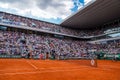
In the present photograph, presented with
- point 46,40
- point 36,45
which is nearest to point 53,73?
point 36,45

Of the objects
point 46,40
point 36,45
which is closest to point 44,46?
point 36,45

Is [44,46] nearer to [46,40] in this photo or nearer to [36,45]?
[36,45]

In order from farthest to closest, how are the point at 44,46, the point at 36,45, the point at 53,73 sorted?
the point at 44,46 → the point at 36,45 → the point at 53,73

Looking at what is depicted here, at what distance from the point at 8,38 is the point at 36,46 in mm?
7146

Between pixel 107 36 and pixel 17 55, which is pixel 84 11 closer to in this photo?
pixel 107 36

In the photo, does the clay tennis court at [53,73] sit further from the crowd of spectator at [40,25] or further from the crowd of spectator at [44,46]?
the crowd of spectator at [40,25]

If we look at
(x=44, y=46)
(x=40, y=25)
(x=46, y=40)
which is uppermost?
(x=40, y=25)

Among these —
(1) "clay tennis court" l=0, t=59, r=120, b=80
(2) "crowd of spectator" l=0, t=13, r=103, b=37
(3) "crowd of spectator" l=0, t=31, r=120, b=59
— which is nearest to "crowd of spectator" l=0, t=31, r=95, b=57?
(3) "crowd of spectator" l=0, t=31, r=120, b=59

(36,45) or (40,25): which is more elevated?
(40,25)

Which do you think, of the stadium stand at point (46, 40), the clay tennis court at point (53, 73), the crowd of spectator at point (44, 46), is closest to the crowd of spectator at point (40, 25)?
the stadium stand at point (46, 40)

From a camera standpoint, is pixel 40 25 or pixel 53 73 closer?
pixel 53 73

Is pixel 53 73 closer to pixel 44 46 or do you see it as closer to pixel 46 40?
pixel 44 46

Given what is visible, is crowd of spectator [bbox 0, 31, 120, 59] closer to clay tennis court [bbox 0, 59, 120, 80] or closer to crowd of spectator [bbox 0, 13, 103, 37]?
crowd of spectator [bbox 0, 13, 103, 37]

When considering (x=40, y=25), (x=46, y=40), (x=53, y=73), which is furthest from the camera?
(x=40, y=25)
